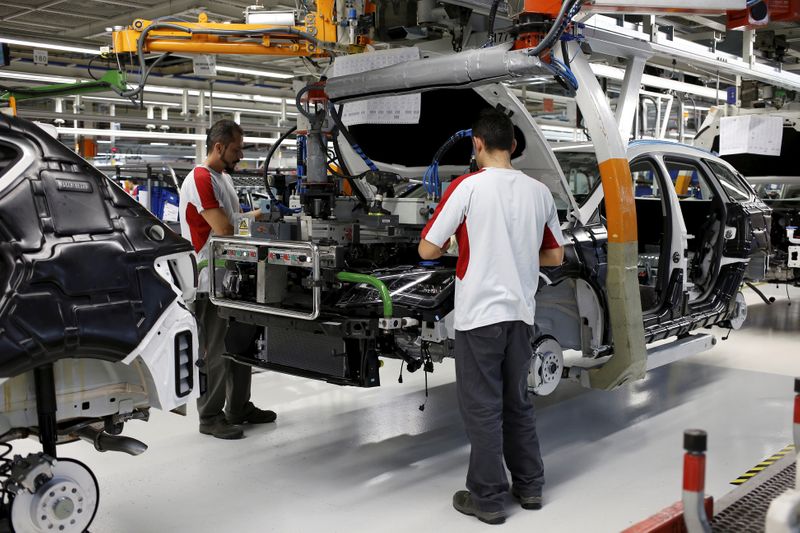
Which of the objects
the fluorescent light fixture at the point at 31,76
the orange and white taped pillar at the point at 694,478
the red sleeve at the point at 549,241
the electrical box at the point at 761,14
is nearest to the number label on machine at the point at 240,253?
the red sleeve at the point at 549,241

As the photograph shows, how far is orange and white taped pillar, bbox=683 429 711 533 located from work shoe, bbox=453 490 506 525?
5.24 ft

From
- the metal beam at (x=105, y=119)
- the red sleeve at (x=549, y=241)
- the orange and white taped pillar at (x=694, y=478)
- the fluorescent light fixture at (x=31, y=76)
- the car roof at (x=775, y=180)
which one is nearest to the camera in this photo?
the orange and white taped pillar at (x=694, y=478)

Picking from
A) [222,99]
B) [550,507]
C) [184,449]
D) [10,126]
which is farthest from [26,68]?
[550,507]

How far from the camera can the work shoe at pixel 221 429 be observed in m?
4.99

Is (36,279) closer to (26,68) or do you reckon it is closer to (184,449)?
(184,449)

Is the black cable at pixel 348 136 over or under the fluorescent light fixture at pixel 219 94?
under

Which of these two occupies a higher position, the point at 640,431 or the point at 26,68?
the point at 26,68

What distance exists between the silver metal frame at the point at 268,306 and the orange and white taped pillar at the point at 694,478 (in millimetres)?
2246

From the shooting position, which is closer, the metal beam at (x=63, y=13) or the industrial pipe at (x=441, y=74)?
the industrial pipe at (x=441, y=74)

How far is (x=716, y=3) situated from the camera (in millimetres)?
4422

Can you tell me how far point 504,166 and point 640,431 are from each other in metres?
2.29

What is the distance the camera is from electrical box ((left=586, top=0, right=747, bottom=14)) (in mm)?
4078

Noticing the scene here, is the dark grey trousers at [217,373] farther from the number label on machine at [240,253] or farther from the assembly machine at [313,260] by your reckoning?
the number label on machine at [240,253]

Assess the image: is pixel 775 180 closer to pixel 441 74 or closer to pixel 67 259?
pixel 441 74
